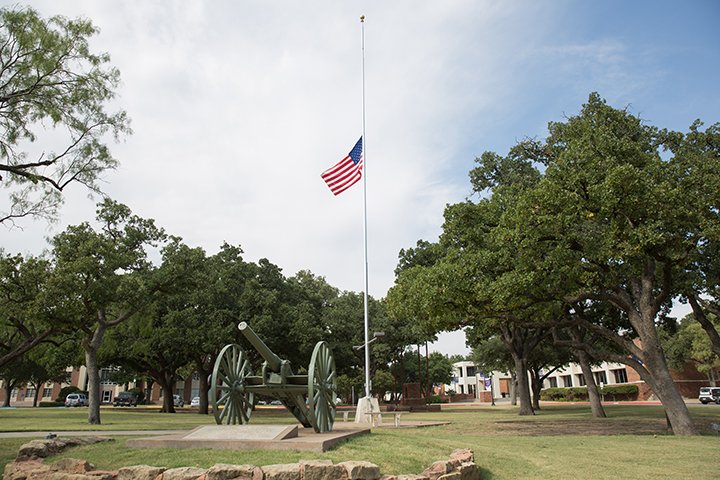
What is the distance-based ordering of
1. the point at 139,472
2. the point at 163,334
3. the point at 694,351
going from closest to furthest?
the point at 139,472, the point at 163,334, the point at 694,351

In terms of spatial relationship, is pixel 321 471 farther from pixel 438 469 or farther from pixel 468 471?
pixel 468 471

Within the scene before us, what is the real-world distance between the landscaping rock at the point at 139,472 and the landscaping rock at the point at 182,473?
128 millimetres

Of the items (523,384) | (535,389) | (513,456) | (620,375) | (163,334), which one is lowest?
(513,456)

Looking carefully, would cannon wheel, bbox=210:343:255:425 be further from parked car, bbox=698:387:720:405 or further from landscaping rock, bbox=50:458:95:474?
parked car, bbox=698:387:720:405

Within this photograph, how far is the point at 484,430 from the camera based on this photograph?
58.9ft

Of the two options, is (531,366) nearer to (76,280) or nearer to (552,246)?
(552,246)

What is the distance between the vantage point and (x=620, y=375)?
6556cm

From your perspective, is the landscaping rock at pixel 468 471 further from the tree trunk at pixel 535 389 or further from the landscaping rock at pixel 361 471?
the tree trunk at pixel 535 389

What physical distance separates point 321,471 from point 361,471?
534 mm

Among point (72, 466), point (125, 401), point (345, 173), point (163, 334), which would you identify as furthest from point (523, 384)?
point (125, 401)

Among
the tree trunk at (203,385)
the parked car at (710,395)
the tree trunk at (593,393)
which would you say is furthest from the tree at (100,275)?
the parked car at (710,395)

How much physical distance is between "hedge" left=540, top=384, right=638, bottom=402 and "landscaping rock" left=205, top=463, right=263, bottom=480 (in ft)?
190

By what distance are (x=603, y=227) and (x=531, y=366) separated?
1101 inches

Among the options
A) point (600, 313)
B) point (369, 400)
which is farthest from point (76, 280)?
point (600, 313)
